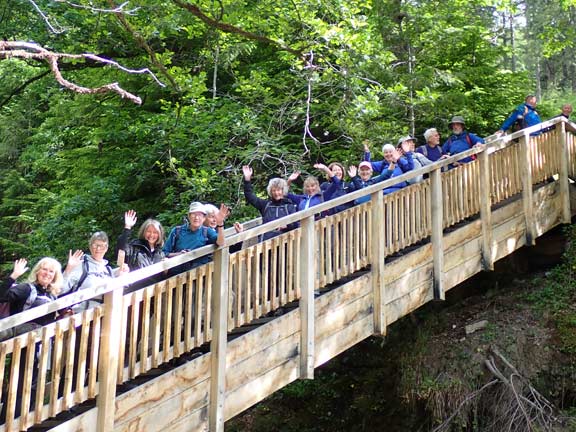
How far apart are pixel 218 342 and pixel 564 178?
643 centimetres

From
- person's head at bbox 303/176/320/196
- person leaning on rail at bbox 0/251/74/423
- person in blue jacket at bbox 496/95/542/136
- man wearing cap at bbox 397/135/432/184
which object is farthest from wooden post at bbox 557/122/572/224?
person leaning on rail at bbox 0/251/74/423

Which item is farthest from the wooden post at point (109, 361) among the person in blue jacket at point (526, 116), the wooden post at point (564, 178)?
the wooden post at point (564, 178)

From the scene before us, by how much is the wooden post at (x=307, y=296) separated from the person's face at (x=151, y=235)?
142 cm

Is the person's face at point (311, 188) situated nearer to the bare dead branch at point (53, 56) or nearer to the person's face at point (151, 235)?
the person's face at point (151, 235)

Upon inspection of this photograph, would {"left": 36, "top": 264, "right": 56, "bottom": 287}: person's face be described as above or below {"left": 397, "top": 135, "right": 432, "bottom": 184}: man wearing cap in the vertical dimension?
below

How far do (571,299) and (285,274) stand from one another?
4864mm

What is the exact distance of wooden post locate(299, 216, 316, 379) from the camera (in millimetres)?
5664

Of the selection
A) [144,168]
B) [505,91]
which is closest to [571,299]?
[505,91]

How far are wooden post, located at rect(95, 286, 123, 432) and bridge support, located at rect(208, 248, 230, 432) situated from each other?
2.98ft

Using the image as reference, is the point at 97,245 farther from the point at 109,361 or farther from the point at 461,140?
the point at 461,140

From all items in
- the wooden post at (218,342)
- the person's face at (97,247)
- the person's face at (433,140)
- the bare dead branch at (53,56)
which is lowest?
the wooden post at (218,342)

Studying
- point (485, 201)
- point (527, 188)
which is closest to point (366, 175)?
point (485, 201)

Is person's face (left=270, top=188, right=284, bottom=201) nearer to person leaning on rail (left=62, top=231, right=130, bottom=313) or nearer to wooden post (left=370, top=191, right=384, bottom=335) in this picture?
wooden post (left=370, top=191, right=384, bottom=335)

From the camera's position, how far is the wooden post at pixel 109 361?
417 centimetres
